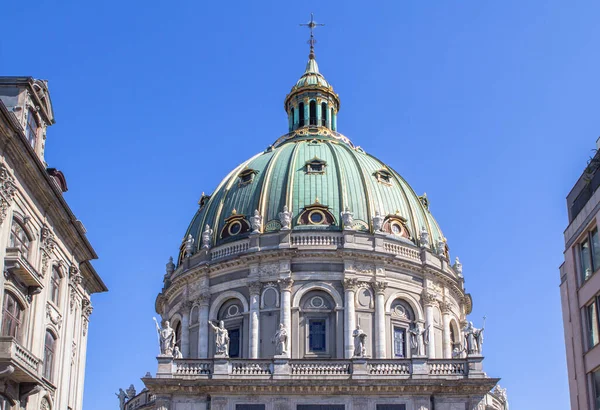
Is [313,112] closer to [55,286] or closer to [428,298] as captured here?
[428,298]

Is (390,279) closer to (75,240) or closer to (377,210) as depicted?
(377,210)

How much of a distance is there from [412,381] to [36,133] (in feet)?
80.0

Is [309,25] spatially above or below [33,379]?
above

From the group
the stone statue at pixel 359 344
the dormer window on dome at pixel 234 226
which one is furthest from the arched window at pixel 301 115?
the stone statue at pixel 359 344

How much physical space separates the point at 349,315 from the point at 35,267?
28.5 m

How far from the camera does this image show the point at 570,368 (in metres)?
31.4

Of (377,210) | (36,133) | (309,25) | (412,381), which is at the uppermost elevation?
(309,25)

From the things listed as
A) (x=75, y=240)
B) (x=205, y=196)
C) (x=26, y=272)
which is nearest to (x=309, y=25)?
(x=205, y=196)

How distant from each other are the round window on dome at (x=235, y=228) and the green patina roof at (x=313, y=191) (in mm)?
745

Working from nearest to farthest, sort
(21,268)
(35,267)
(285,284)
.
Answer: (21,268) → (35,267) → (285,284)

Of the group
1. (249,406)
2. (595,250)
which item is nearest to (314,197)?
(249,406)

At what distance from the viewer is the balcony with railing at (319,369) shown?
161 ft

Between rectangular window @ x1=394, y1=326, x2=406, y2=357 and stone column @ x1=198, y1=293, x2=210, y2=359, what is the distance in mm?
12119

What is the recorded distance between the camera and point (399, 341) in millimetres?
59156
